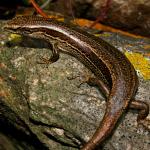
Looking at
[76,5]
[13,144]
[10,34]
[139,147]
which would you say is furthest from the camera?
[76,5]

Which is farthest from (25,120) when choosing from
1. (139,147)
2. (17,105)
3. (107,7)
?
(107,7)

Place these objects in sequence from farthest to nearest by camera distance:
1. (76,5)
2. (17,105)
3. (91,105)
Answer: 1. (76,5)
2. (17,105)
3. (91,105)

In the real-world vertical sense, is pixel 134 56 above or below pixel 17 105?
above

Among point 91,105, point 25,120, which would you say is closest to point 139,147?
point 91,105

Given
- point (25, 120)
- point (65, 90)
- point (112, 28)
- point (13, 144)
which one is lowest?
point (13, 144)

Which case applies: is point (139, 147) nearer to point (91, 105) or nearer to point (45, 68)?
point (91, 105)

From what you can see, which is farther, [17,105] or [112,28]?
[112,28]

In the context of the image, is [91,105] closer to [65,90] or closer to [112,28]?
[65,90]
